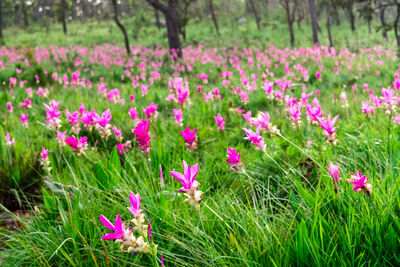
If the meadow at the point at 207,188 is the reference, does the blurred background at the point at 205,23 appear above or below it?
above

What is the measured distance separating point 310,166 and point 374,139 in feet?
1.80

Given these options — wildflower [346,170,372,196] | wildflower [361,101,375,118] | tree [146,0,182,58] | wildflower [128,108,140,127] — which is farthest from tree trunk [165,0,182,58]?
wildflower [346,170,372,196]

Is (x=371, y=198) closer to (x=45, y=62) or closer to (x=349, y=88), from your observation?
(x=349, y=88)

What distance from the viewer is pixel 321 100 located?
5.10 metres

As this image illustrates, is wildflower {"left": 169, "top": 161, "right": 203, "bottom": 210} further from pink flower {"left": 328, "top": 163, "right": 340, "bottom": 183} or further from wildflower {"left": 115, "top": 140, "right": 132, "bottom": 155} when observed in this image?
wildflower {"left": 115, "top": 140, "right": 132, "bottom": 155}

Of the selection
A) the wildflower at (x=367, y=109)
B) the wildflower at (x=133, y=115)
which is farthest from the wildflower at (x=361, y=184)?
the wildflower at (x=133, y=115)

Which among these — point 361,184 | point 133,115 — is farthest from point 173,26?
point 361,184

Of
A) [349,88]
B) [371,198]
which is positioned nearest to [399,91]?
[371,198]

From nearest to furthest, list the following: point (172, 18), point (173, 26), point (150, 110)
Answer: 1. point (150, 110)
2. point (172, 18)
3. point (173, 26)

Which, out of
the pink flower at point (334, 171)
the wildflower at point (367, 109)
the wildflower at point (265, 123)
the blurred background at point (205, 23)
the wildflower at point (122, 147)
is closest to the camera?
the pink flower at point (334, 171)

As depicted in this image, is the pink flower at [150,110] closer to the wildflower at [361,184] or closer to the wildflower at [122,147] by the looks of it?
the wildflower at [122,147]

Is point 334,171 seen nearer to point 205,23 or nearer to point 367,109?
point 367,109

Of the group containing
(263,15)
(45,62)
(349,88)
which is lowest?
(349,88)

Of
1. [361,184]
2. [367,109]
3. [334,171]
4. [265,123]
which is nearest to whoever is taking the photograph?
[361,184]
